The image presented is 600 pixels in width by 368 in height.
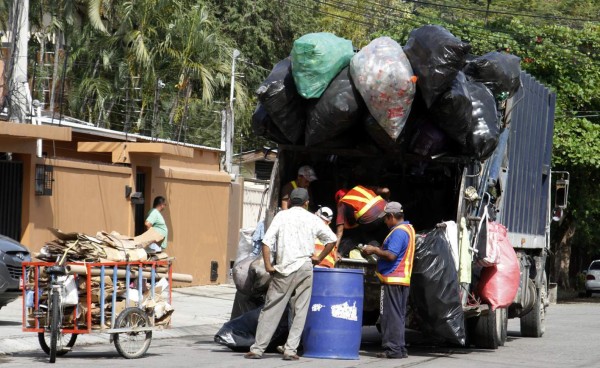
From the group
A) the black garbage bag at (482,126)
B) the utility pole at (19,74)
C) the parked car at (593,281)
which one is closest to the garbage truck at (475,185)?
the black garbage bag at (482,126)

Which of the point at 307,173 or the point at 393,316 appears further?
the point at 307,173

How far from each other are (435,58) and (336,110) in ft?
3.73

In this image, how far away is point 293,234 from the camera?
1106cm

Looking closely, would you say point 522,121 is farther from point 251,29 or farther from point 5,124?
point 251,29

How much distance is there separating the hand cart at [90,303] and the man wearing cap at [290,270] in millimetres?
1128

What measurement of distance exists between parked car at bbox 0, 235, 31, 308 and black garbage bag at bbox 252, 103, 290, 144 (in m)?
3.57

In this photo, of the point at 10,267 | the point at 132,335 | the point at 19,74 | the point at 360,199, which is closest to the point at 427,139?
the point at 360,199

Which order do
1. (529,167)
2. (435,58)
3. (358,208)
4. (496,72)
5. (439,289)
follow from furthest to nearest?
(529,167)
(496,72)
(358,208)
(439,289)
(435,58)

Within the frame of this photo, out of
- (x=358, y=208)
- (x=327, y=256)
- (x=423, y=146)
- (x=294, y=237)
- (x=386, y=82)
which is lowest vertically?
(x=327, y=256)

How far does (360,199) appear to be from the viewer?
12375mm

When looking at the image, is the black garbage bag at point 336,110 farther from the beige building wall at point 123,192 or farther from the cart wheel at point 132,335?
the beige building wall at point 123,192

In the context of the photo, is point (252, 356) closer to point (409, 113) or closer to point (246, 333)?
point (246, 333)

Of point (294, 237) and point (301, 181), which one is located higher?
point (301, 181)

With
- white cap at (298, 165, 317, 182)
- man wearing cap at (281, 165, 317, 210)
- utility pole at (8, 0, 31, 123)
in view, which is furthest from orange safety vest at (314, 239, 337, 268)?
utility pole at (8, 0, 31, 123)
